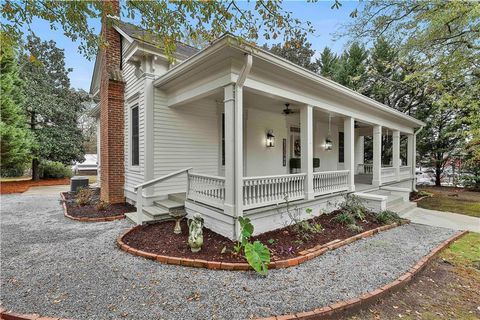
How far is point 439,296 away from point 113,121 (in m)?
8.89

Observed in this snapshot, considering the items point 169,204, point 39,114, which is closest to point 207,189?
point 169,204

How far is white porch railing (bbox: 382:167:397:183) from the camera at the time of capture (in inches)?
413

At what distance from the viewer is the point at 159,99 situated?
6.96 meters

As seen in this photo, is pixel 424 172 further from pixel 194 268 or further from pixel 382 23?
pixel 194 268

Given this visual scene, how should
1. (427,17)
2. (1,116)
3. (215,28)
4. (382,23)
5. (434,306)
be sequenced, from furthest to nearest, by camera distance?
(1,116)
(382,23)
(427,17)
(215,28)
(434,306)

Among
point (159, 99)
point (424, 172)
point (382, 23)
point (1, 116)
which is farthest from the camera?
point (424, 172)

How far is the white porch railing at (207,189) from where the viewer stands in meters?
5.29

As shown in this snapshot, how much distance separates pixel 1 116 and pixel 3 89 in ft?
4.71

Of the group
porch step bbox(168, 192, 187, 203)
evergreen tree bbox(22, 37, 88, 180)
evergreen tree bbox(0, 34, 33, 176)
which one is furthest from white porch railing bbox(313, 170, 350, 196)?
evergreen tree bbox(22, 37, 88, 180)

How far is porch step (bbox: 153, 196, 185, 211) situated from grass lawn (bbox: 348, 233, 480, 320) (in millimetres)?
4574

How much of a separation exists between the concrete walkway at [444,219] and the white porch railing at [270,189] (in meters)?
4.01

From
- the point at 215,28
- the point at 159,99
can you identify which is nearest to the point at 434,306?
the point at 215,28

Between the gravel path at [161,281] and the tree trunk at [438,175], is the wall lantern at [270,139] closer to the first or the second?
the gravel path at [161,281]

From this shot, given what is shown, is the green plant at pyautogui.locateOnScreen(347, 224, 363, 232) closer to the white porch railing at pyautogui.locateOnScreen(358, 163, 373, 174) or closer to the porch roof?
the porch roof
